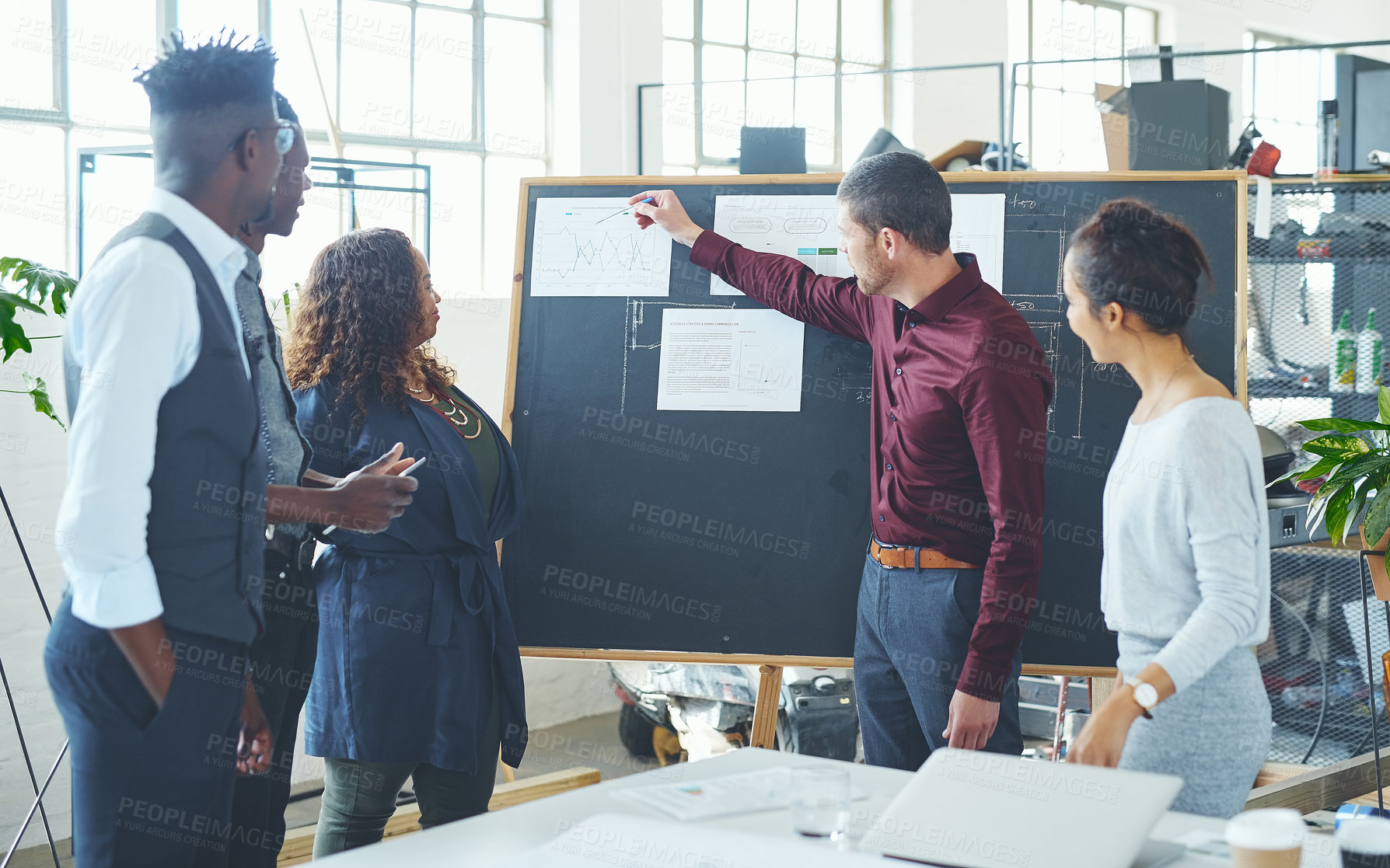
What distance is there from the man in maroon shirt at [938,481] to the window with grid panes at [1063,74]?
4558mm

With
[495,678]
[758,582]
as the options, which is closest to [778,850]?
[495,678]

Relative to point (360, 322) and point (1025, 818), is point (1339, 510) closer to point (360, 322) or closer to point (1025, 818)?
point (1025, 818)

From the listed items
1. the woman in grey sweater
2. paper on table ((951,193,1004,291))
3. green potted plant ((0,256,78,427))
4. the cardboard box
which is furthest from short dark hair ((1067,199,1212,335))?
the cardboard box

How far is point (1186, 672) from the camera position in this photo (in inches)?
52.4

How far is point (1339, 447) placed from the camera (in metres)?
2.12

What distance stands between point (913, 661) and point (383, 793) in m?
0.96

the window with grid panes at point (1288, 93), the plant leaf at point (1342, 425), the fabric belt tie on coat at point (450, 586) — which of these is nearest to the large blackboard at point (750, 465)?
the plant leaf at point (1342, 425)

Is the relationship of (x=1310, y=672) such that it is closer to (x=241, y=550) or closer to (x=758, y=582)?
(x=758, y=582)

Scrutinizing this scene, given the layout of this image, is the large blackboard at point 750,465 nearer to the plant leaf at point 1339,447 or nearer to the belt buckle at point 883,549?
the plant leaf at point 1339,447

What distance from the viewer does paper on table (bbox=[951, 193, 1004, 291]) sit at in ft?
7.68

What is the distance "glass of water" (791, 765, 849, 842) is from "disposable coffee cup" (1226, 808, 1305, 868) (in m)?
0.37

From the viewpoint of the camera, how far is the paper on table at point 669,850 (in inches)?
36.5

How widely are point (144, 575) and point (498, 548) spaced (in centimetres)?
130

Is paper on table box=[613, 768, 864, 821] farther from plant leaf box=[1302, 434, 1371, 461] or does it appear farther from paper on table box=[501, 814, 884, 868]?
plant leaf box=[1302, 434, 1371, 461]
